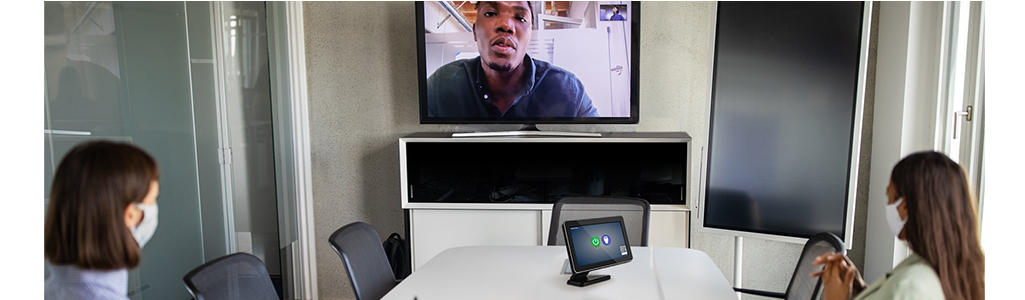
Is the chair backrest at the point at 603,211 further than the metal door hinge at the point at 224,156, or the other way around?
the chair backrest at the point at 603,211

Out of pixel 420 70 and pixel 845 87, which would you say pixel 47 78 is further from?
pixel 845 87

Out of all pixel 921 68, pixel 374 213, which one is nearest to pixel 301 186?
pixel 374 213

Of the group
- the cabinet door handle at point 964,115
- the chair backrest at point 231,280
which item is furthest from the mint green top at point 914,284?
the chair backrest at point 231,280

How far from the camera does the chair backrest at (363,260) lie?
2.39 metres

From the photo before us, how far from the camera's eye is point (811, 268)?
2.14 m

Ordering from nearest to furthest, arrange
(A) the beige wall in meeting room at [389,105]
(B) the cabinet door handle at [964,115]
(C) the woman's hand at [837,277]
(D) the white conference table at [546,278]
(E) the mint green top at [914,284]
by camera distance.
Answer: (E) the mint green top at [914,284] → (C) the woman's hand at [837,277] → (D) the white conference table at [546,278] → (B) the cabinet door handle at [964,115] → (A) the beige wall in meeting room at [389,105]

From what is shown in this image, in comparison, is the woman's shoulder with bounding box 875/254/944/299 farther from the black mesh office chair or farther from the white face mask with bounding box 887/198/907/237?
the black mesh office chair

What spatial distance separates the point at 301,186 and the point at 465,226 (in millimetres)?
1287

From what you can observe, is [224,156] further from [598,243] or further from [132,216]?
[598,243]

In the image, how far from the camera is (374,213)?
4.26m

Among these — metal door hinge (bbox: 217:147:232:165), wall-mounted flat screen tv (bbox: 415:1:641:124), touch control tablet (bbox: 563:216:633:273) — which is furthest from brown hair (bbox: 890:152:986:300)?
metal door hinge (bbox: 217:147:232:165)

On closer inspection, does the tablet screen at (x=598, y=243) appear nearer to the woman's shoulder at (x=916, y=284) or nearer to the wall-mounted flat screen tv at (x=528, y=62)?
the woman's shoulder at (x=916, y=284)

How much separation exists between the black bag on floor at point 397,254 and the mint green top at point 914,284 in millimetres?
2971

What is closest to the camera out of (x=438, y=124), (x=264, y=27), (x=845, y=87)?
(x=845, y=87)
